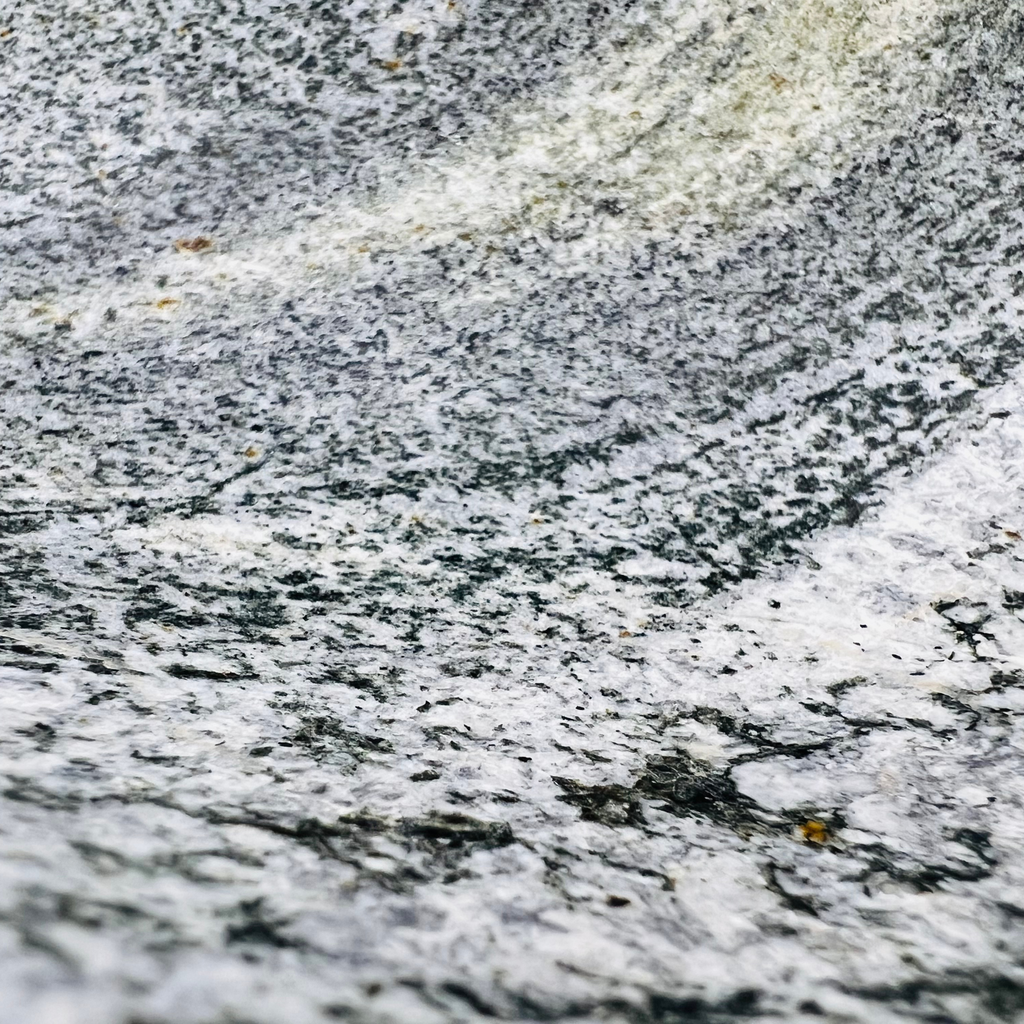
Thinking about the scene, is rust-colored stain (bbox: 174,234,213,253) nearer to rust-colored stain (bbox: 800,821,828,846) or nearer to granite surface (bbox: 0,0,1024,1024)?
granite surface (bbox: 0,0,1024,1024)

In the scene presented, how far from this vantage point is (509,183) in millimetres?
1281

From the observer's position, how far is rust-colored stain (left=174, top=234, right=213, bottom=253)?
126 centimetres

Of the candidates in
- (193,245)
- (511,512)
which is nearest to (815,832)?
(511,512)

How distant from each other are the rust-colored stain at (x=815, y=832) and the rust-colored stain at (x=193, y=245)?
1075 millimetres

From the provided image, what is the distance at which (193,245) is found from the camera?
1.27m

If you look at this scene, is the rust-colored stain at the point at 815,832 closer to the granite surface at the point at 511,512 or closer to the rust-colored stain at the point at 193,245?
the granite surface at the point at 511,512

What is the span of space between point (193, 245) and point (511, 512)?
2.04ft

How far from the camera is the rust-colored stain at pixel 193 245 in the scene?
49.8 inches

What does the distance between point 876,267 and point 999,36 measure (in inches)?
15.8

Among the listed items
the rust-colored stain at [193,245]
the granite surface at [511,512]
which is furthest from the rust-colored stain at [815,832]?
the rust-colored stain at [193,245]

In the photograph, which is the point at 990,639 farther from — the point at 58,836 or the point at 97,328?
the point at 97,328

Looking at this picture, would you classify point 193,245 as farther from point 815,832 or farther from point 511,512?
point 815,832

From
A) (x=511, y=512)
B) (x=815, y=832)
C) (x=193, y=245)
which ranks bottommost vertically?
(x=815, y=832)

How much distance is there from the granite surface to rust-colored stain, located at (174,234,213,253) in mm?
15
